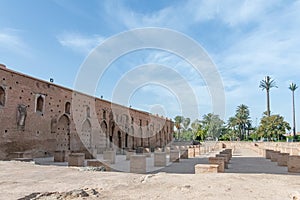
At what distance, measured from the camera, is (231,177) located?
5.54 m

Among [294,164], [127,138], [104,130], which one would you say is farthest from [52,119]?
[294,164]

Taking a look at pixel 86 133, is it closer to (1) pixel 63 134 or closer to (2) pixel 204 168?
(1) pixel 63 134

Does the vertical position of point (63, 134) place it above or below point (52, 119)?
below

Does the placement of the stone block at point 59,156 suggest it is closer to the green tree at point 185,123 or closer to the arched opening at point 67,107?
the arched opening at point 67,107

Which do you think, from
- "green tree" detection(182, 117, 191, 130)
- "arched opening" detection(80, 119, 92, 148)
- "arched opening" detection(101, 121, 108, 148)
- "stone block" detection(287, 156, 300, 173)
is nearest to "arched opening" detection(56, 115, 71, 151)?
"arched opening" detection(80, 119, 92, 148)

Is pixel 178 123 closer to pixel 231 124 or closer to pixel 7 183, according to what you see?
pixel 231 124

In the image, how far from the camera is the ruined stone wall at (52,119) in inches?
658

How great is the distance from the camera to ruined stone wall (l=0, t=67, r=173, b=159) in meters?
16.7

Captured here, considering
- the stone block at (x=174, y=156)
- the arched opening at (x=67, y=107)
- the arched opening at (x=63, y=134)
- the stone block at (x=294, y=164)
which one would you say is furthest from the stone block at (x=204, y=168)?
the arched opening at (x=67, y=107)

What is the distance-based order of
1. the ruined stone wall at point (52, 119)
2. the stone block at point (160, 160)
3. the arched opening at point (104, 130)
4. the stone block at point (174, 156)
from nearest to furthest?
the stone block at point (160, 160) < the stone block at point (174, 156) < the ruined stone wall at point (52, 119) < the arched opening at point (104, 130)

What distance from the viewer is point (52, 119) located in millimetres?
20547

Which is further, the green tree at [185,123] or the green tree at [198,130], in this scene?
the green tree at [185,123]

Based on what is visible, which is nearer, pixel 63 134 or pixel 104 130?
pixel 63 134

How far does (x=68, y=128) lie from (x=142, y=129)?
17.8m
